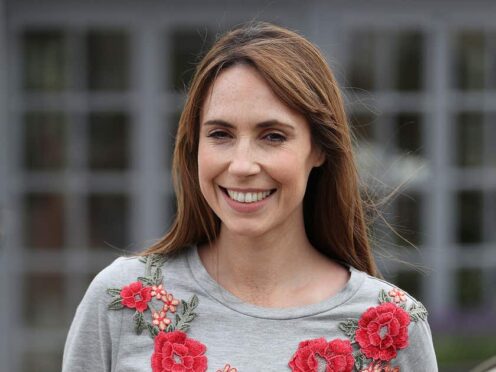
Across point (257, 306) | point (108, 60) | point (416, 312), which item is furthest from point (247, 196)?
point (108, 60)

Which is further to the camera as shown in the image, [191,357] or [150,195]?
[150,195]

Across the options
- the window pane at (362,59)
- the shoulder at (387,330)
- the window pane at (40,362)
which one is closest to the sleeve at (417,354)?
the shoulder at (387,330)

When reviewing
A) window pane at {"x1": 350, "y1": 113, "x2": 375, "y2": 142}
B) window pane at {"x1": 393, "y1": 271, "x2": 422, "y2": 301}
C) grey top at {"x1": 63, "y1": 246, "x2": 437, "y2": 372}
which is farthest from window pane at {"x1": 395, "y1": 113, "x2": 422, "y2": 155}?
grey top at {"x1": 63, "y1": 246, "x2": 437, "y2": 372}

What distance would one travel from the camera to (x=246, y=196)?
1.92 m

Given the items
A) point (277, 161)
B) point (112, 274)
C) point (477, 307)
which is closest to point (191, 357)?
point (112, 274)

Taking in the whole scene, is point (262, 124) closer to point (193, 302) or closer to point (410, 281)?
point (193, 302)

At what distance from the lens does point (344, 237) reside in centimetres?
218

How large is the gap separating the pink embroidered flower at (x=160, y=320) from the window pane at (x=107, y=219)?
11.1 ft

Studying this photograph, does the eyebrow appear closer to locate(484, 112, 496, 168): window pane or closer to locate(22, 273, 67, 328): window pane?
locate(22, 273, 67, 328): window pane

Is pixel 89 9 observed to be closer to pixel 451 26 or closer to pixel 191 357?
pixel 451 26

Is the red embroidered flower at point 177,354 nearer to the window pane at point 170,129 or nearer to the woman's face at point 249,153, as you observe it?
the woman's face at point 249,153

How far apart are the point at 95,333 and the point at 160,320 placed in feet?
0.44

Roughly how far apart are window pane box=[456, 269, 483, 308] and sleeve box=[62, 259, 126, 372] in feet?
12.3

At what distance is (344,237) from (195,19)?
10.9ft
